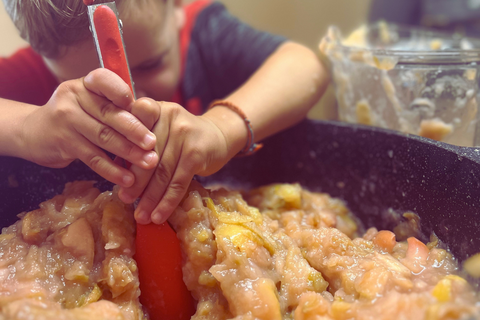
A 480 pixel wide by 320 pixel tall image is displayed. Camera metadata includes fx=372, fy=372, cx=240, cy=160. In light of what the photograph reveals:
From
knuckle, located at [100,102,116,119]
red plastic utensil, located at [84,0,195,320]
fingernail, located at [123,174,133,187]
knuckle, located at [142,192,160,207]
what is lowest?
red plastic utensil, located at [84,0,195,320]

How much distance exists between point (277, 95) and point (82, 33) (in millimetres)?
318

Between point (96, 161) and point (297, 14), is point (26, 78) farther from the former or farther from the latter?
point (297, 14)

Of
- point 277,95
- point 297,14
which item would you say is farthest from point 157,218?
point 297,14

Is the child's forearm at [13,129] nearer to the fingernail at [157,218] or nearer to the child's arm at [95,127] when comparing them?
the child's arm at [95,127]

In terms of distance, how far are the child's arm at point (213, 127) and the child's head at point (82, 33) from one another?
0.15 meters

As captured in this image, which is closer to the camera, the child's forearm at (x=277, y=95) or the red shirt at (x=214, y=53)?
the child's forearm at (x=277, y=95)

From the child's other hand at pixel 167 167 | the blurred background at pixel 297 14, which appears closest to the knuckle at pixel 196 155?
the child's other hand at pixel 167 167

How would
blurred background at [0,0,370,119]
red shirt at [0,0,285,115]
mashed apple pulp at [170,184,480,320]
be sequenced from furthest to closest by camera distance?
1. blurred background at [0,0,370,119]
2. red shirt at [0,0,285,115]
3. mashed apple pulp at [170,184,480,320]

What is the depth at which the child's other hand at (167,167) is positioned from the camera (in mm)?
408

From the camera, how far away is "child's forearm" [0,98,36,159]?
1.50ft

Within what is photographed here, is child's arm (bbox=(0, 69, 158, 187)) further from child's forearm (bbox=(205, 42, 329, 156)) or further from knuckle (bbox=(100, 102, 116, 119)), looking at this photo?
child's forearm (bbox=(205, 42, 329, 156))

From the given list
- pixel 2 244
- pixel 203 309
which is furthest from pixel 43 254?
pixel 203 309

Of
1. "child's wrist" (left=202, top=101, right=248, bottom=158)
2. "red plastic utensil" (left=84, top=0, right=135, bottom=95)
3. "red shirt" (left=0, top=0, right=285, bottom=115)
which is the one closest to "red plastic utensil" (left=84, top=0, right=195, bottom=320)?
"red plastic utensil" (left=84, top=0, right=135, bottom=95)

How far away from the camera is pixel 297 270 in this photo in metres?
0.44
